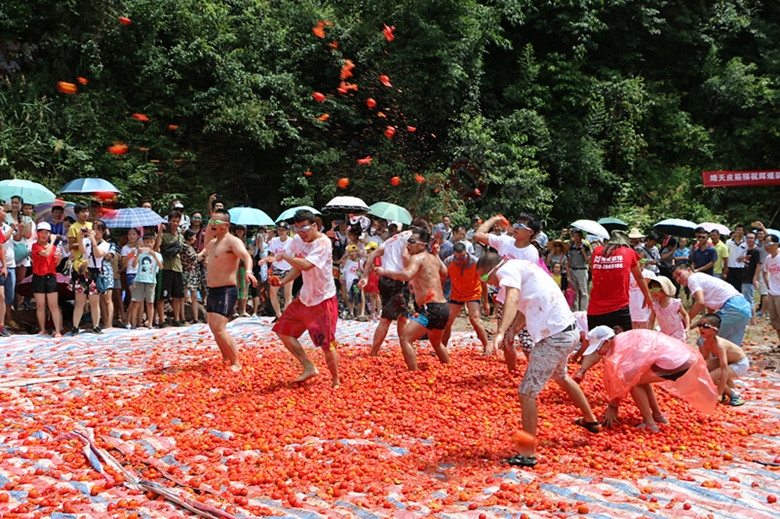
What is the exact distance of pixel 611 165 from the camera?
24328 millimetres

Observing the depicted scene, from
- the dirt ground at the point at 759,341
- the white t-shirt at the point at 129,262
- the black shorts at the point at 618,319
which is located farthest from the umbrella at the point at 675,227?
the white t-shirt at the point at 129,262

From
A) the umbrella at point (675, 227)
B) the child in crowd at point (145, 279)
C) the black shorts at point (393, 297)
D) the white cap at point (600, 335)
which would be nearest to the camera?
the white cap at point (600, 335)

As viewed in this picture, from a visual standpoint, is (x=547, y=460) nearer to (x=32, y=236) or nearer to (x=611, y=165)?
(x=32, y=236)

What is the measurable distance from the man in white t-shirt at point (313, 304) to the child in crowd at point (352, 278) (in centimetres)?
580

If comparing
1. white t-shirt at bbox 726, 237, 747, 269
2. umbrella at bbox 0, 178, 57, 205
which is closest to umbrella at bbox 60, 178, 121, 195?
umbrella at bbox 0, 178, 57, 205

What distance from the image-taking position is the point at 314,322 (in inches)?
304

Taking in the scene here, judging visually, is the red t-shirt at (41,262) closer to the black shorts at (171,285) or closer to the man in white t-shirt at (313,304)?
the black shorts at (171,285)

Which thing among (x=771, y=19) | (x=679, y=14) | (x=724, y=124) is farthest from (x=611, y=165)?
(x=771, y=19)

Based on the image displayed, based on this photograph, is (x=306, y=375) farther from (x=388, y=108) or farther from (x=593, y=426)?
(x=388, y=108)

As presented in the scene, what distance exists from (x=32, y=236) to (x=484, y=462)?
883 cm

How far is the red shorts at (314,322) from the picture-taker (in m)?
7.67

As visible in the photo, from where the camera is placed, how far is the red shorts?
7.67 metres

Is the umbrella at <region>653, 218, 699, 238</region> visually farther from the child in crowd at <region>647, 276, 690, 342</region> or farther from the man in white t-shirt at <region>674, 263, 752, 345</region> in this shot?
the man in white t-shirt at <region>674, 263, 752, 345</region>

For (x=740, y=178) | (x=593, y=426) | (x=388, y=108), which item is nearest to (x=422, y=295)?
(x=593, y=426)
